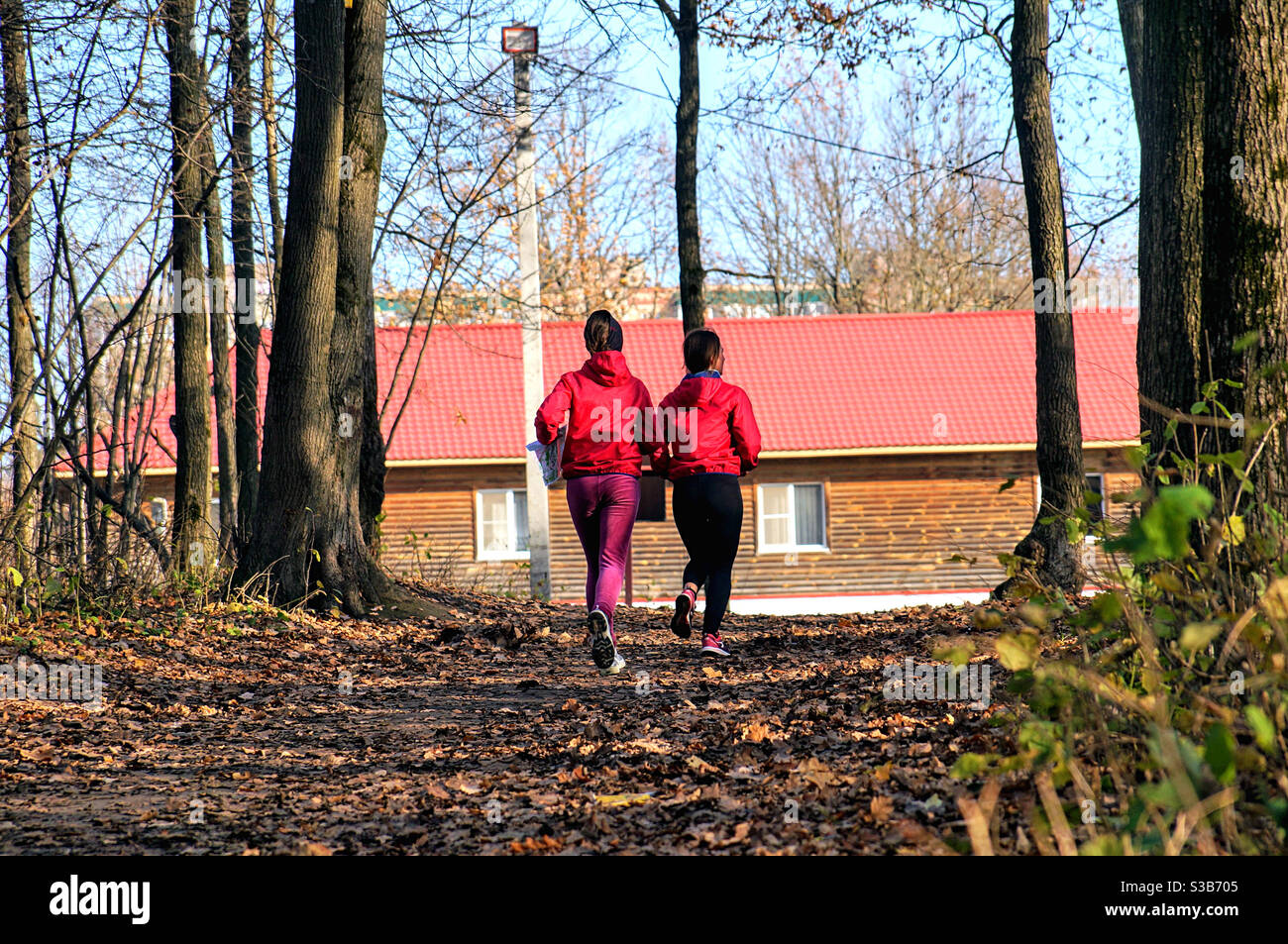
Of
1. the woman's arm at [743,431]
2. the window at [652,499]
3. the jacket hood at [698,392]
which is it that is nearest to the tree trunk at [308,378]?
the window at [652,499]

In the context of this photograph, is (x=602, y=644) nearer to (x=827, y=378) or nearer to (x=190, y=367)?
(x=190, y=367)

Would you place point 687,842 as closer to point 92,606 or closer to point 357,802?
point 357,802

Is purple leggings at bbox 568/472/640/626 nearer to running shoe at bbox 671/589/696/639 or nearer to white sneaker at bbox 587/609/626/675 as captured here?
white sneaker at bbox 587/609/626/675

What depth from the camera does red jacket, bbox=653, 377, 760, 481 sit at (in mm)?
7281

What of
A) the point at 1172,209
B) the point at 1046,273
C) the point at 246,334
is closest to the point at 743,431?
the point at 1172,209

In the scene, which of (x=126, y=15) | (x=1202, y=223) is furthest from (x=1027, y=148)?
(x=126, y=15)

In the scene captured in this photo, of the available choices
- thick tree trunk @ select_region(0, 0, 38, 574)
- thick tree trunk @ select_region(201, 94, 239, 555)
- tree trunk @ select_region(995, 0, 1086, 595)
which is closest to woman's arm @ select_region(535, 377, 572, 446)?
thick tree trunk @ select_region(0, 0, 38, 574)

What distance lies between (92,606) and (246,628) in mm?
1154

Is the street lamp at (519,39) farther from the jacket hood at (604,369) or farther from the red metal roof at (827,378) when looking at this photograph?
the red metal roof at (827,378)

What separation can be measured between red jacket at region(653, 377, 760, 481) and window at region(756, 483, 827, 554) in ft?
62.4

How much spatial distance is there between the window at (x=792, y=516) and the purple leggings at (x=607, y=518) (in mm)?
19511

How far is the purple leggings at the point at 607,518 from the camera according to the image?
22.5 ft

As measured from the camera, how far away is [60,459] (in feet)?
28.6
